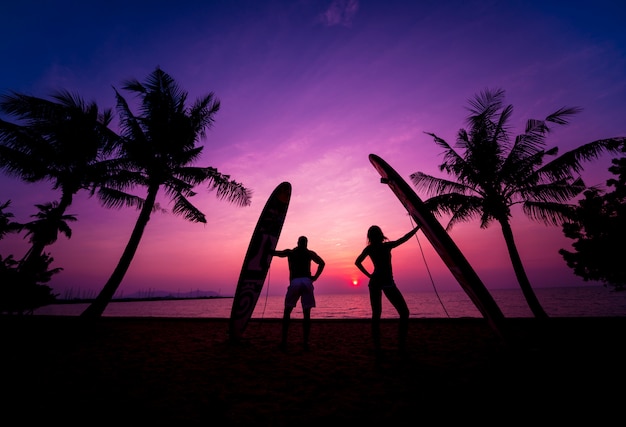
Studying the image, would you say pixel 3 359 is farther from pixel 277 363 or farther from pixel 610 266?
pixel 610 266

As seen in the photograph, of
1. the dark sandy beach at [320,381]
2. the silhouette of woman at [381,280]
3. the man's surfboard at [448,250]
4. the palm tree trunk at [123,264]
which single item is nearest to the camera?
the dark sandy beach at [320,381]

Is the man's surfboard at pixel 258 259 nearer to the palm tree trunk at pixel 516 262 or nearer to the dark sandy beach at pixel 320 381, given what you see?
the dark sandy beach at pixel 320 381

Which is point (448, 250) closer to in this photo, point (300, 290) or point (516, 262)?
point (300, 290)

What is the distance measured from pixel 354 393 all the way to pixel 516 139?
10370mm

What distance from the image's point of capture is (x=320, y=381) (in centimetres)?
319

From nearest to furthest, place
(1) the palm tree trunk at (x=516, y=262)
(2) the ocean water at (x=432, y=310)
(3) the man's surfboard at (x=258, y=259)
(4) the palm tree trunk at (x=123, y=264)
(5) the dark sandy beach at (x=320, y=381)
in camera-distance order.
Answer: (5) the dark sandy beach at (x=320, y=381)
(3) the man's surfboard at (x=258, y=259)
(4) the palm tree trunk at (x=123, y=264)
(1) the palm tree trunk at (x=516, y=262)
(2) the ocean water at (x=432, y=310)

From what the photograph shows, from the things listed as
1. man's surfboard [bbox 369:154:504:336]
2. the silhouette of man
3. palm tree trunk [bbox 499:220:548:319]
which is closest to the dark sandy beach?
man's surfboard [bbox 369:154:504:336]

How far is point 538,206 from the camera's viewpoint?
931 centimetres

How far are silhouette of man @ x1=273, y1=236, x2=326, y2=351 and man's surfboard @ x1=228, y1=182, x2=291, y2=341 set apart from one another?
106 centimetres

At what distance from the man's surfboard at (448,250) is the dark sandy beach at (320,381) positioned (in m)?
0.32

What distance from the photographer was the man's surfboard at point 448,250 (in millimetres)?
3400

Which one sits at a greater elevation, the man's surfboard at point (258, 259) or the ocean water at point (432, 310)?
the man's surfboard at point (258, 259)

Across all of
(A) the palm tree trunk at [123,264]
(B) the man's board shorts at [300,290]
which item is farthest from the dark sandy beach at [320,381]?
(A) the palm tree trunk at [123,264]

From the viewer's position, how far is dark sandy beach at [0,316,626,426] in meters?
2.26
